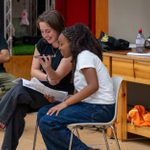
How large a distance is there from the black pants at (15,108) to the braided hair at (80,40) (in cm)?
54

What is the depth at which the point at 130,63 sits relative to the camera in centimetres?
516

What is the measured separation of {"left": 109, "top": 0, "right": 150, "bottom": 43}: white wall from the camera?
5883mm

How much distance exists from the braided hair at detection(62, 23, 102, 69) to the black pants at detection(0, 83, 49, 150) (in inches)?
21.4

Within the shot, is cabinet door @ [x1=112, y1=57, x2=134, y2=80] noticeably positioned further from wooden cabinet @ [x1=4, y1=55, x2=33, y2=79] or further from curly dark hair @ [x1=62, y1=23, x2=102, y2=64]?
wooden cabinet @ [x1=4, y1=55, x2=33, y2=79]

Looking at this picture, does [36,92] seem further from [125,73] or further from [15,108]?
[125,73]

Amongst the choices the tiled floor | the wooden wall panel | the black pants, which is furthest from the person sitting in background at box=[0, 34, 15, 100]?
the black pants

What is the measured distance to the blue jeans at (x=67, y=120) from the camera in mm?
4016

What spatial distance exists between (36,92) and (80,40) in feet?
2.18

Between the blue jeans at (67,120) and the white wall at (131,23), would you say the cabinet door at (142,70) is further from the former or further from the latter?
the blue jeans at (67,120)

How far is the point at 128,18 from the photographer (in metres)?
6.02

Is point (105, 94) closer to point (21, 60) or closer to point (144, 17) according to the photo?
point (144, 17)

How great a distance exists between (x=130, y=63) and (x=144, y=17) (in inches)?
35.8

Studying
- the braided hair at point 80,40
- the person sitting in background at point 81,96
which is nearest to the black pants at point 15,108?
the person sitting in background at point 81,96

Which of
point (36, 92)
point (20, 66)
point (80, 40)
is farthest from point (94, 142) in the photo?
point (20, 66)
